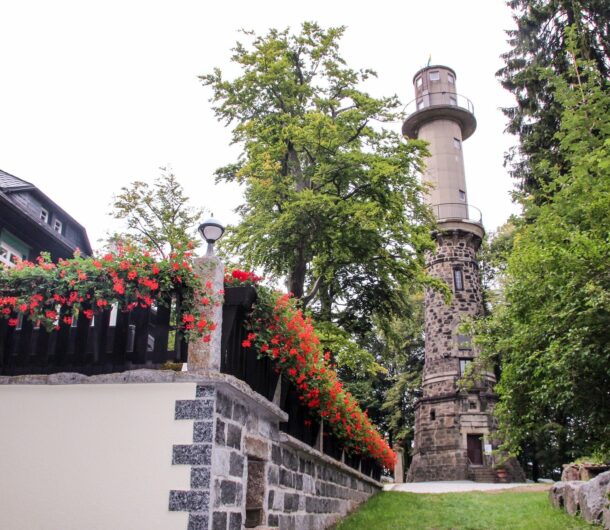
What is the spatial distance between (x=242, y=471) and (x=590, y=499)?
273 inches

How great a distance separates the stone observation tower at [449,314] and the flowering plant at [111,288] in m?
19.5

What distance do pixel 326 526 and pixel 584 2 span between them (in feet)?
49.0

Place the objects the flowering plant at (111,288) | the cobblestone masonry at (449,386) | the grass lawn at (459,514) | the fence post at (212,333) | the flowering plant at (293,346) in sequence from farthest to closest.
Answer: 1. the cobblestone masonry at (449,386)
2. the grass lawn at (459,514)
3. the flowering plant at (293,346)
4. the flowering plant at (111,288)
5. the fence post at (212,333)

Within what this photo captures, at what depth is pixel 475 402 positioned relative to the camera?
25.7 metres

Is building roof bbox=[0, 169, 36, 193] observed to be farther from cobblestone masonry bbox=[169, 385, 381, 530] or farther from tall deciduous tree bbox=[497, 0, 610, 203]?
tall deciduous tree bbox=[497, 0, 610, 203]

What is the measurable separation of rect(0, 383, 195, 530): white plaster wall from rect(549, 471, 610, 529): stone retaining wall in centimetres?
648

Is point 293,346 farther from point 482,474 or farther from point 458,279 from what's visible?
point 458,279

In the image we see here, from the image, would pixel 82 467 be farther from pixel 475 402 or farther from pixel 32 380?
pixel 475 402

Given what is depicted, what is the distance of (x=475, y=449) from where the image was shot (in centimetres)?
2555

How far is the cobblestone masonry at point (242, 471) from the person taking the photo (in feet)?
14.7

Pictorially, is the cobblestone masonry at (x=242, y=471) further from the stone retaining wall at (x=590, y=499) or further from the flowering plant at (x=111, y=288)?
the stone retaining wall at (x=590, y=499)

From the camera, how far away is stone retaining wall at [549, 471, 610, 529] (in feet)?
28.8

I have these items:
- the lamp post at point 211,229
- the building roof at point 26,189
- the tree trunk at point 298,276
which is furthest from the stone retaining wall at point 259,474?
the building roof at point 26,189

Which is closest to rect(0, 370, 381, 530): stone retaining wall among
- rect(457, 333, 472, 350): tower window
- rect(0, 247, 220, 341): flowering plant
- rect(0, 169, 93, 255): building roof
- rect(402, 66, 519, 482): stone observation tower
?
rect(0, 247, 220, 341): flowering plant
